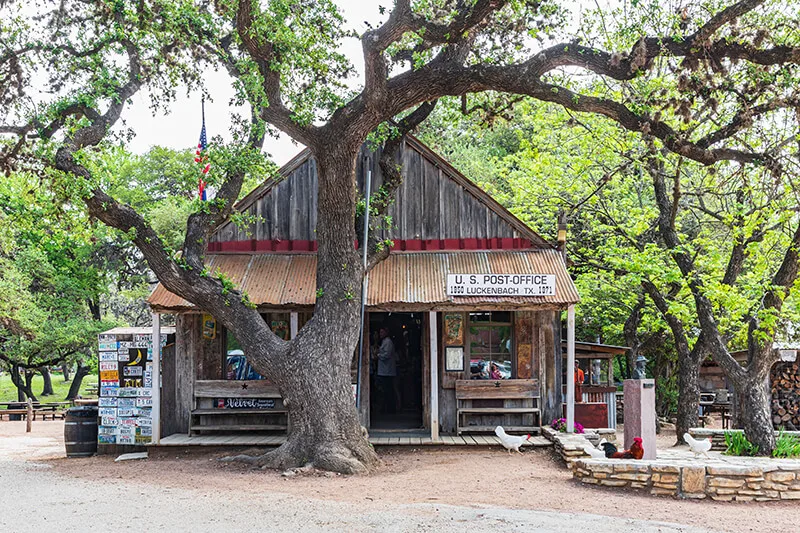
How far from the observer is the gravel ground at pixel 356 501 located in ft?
26.3

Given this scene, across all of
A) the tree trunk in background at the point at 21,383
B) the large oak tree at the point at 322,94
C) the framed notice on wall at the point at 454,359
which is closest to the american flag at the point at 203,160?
the large oak tree at the point at 322,94

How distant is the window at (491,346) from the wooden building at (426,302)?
0.07 feet

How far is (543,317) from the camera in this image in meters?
15.1

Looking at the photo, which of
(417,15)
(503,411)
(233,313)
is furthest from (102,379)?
(417,15)

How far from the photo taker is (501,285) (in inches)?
553

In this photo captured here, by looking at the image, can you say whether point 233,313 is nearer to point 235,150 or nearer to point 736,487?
point 235,150

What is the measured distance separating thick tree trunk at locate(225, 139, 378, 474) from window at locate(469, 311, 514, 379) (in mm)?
3671

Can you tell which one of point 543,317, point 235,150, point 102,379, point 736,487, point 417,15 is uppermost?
point 417,15

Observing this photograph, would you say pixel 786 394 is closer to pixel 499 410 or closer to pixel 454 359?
pixel 499 410

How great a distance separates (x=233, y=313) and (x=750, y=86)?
8.16 m

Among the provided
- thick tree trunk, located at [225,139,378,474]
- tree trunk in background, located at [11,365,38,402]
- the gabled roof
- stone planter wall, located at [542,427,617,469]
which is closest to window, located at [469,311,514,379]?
stone planter wall, located at [542,427,617,469]

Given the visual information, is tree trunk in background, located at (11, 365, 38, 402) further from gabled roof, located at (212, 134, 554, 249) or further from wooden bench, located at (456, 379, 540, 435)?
wooden bench, located at (456, 379, 540, 435)

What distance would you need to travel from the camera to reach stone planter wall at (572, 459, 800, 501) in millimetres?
10016

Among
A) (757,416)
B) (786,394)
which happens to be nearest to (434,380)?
(757,416)
